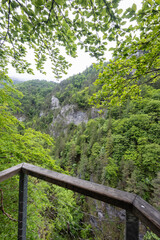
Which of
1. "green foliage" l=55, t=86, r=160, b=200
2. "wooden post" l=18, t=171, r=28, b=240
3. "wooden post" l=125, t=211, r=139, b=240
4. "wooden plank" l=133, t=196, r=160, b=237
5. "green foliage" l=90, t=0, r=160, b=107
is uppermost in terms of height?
"green foliage" l=90, t=0, r=160, b=107

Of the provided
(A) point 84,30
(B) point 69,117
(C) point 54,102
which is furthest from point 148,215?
(C) point 54,102

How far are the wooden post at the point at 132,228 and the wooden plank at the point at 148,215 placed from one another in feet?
0.13

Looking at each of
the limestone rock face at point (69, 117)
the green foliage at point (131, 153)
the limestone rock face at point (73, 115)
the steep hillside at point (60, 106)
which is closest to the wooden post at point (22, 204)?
the green foliage at point (131, 153)

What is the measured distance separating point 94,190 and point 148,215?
0.31 meters

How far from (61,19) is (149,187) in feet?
45.1

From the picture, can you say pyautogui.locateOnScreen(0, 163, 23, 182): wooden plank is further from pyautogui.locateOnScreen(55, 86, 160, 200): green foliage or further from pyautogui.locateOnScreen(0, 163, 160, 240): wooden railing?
pyautogui.locateOnScreen(55, 86, 160, 200): green foliage

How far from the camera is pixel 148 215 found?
525 mm

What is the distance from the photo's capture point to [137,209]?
1.86ft

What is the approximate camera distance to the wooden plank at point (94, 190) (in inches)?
24.9

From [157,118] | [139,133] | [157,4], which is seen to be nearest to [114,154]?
[139,133]

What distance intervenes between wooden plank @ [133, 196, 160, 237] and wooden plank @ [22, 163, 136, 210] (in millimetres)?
39

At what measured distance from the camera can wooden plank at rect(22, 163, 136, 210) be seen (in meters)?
0.63

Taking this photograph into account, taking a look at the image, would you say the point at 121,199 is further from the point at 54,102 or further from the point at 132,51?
the point at 54,102

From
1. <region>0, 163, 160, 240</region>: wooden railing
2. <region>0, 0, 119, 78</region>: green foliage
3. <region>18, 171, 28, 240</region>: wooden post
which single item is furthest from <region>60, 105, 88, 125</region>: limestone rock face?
<region>0, 163, 160, 240</region>: wooden railing
